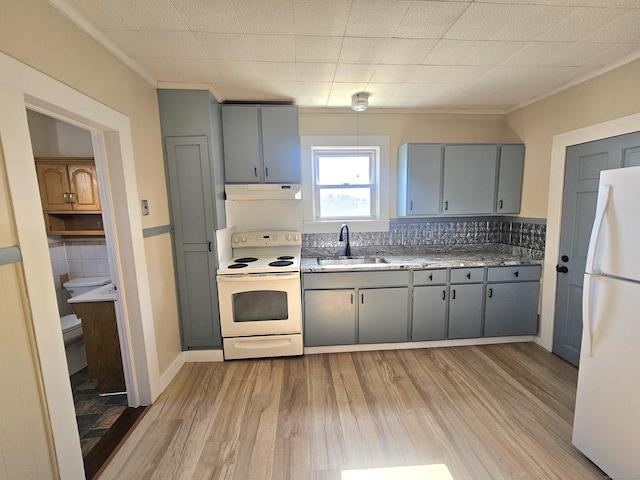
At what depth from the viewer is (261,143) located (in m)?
2.53

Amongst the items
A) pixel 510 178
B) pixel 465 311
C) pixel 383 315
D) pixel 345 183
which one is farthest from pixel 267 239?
pixel 510 178

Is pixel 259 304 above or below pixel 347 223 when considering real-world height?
below

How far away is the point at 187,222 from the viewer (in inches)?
90.7

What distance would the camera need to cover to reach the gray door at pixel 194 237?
87.7 inches

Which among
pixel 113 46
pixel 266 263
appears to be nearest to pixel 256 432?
pixel 266 263

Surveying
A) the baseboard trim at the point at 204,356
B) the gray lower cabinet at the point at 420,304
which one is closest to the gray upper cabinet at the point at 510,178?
the gray lower cabinet at the point at 420,304

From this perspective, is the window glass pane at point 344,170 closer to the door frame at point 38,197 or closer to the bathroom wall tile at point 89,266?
the door frame at point 38,197

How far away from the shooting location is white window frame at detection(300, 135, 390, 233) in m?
2.89

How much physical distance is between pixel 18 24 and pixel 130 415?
226 centimetres

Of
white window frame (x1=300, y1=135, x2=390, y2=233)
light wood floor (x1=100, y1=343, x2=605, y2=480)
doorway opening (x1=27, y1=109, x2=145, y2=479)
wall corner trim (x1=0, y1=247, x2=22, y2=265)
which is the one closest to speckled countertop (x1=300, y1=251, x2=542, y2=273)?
white window frame (x1=300, y1=135, x2=390, y2=233)

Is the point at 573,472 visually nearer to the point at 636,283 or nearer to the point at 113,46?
the point at 636,283

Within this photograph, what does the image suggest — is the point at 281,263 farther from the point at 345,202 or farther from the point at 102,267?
the point at 102,267

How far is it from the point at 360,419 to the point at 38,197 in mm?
2154

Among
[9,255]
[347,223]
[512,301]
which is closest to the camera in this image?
[9,255]
